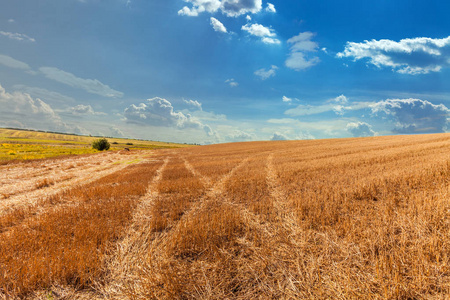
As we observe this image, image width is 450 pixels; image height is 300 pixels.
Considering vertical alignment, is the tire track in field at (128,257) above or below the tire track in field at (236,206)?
below

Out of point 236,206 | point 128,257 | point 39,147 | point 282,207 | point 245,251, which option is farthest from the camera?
point 39,147

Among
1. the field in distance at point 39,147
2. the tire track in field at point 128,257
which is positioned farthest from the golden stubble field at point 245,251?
the field in distance at point 39,147

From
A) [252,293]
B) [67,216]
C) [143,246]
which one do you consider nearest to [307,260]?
[252,293]

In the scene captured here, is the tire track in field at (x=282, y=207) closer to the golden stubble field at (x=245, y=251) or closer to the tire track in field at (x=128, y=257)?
the golden stubble field at (x=245, y=251)

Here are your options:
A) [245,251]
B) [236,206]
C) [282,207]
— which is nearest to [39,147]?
[236,206]

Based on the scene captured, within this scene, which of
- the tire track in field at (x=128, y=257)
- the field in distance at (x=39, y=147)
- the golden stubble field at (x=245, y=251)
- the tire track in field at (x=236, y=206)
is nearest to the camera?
the golden stubble field at (x=245, y=251)

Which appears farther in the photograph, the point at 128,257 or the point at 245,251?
the point at 245,251

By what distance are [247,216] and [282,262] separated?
2824 millimetres

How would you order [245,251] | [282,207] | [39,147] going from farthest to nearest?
[39,147]
[282,207]
[245,251]

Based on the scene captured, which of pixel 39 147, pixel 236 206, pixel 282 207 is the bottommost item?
pixel 39 147

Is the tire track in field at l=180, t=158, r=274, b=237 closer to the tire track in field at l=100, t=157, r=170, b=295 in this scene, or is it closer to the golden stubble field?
the golden stubble field

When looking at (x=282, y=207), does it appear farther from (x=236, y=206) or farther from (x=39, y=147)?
(x=39, y=147)

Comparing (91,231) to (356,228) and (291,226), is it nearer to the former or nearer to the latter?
(291,226)

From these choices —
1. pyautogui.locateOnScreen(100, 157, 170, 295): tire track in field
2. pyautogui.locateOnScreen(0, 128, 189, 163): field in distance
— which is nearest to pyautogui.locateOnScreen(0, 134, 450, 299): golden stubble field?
pyautogui.locateOnScreen(100, 157, 170, 295): tire track in field
